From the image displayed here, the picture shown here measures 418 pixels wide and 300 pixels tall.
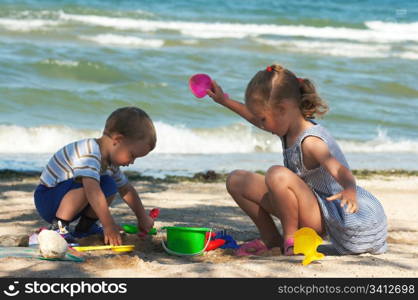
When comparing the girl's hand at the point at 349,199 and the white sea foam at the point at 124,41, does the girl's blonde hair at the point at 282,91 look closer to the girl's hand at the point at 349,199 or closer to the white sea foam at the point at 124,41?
the girl's hand at the point at 349,199

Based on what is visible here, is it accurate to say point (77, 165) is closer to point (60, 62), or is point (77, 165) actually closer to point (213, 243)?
point (213, 243)

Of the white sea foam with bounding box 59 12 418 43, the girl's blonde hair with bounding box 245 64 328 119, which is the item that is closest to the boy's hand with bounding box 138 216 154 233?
the girl's blonde hair with bounding box 245 64 328 119

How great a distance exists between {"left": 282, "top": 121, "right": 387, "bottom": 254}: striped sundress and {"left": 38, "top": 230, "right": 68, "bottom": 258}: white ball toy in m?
1.35

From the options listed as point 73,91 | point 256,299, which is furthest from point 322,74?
point 256,299

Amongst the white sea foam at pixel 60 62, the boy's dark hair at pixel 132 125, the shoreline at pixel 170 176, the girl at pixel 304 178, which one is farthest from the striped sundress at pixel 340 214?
the white sea foam at pixel 60 62

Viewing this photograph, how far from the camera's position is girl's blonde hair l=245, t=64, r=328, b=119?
4.39 m

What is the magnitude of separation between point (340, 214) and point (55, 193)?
1.65 meters

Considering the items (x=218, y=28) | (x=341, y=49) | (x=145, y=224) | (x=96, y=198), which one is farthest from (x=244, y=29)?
(x=96, y=198)

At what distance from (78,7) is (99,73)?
39.7ft

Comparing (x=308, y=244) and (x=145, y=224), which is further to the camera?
(x=145, y=224)

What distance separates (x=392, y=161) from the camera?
9.45 metres

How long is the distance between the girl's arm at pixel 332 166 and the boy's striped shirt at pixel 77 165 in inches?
46.5

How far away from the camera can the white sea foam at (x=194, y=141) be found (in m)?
9.53

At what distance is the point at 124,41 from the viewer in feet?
60.6
